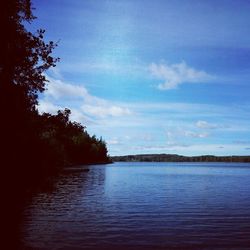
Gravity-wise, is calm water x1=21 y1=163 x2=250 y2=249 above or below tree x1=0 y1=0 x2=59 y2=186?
below

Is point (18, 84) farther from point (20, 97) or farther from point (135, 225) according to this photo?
point (135, 225)

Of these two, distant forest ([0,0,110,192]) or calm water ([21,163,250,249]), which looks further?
distant forest ([0,0,110,192])

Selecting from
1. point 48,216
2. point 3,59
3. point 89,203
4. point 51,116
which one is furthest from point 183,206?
point 3,59

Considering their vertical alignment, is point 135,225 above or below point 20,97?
below

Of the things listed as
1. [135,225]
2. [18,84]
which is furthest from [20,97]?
[135,225]

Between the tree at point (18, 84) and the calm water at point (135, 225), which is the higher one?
the tree at point (18, 84)

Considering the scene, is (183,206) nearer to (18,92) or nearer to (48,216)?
(48,216)

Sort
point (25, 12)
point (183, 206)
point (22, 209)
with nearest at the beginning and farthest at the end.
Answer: point (25, 12) → point (22, 209) → point (183, 206)

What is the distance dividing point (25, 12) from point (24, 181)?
15.0m

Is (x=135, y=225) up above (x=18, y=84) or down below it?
below

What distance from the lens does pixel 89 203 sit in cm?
4191

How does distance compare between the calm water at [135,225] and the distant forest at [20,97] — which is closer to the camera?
the calm water at [135,225]

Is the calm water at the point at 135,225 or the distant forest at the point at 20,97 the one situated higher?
the distant forest at the point at 20,97

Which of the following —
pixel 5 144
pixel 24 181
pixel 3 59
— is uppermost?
pixel 3 59
